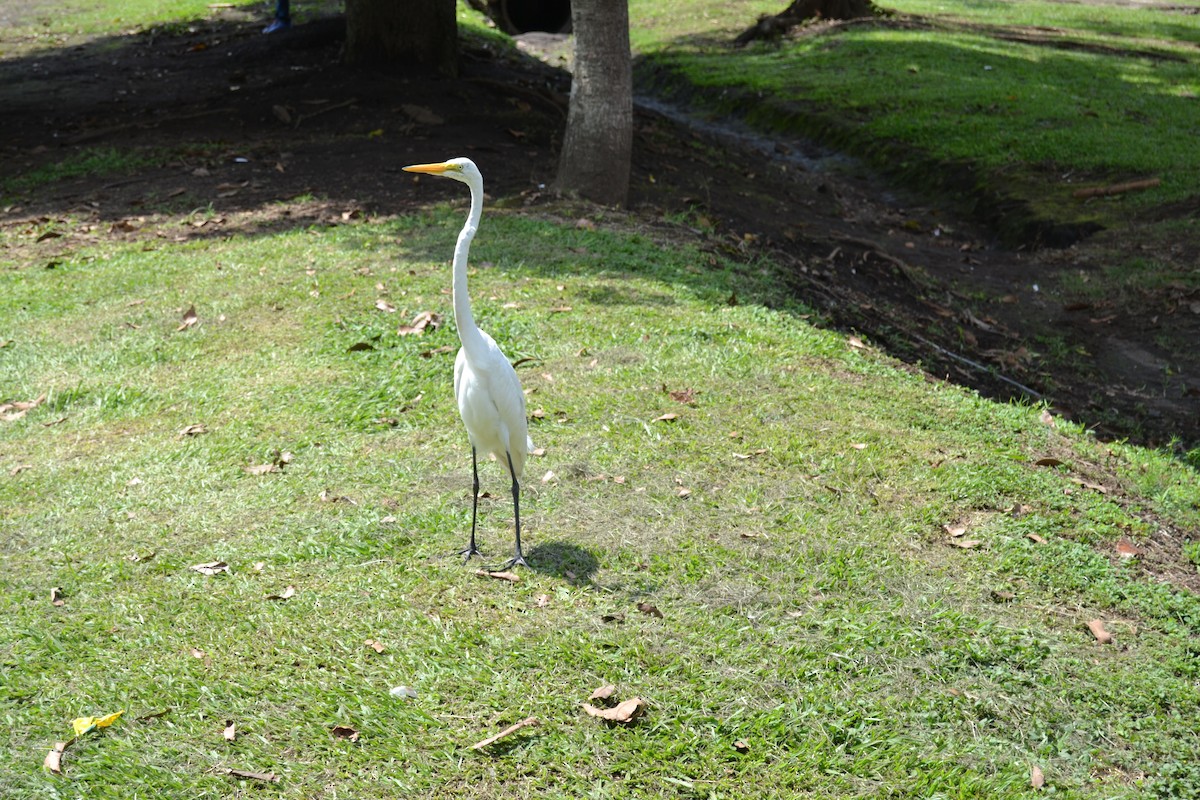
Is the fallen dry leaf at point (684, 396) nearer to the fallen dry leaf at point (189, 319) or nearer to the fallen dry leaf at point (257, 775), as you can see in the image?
the fallen dry leaf at point (257, 775)

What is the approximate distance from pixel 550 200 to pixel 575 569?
18.7 ft

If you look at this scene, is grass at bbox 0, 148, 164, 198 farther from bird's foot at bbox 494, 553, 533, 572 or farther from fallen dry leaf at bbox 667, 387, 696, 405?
bird's foot at bbox 494, 553, 533, 572

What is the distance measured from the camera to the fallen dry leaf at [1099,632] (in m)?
4.74

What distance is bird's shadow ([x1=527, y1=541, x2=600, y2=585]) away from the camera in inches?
194

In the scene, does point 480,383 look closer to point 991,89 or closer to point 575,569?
point 575,569

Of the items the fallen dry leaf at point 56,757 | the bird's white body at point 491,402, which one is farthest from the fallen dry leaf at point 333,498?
the fallen dry leaf at point 56,757

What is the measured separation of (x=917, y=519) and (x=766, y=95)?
13238 millimetres

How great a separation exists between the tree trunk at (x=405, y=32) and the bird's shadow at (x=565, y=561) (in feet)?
31.5

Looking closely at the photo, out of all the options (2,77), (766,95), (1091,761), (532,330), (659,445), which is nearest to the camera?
(1091,761)

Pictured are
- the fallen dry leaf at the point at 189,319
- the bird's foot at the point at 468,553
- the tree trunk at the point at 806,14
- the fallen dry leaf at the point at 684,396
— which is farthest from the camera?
the tree trunk at the point at 806,14

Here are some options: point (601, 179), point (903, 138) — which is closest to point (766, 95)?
point (903, 138)

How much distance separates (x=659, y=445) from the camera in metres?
6.04

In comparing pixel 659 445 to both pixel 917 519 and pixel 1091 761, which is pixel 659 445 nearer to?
pixel 917 519

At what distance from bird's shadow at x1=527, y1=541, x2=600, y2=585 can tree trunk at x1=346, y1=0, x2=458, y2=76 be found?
959cm
